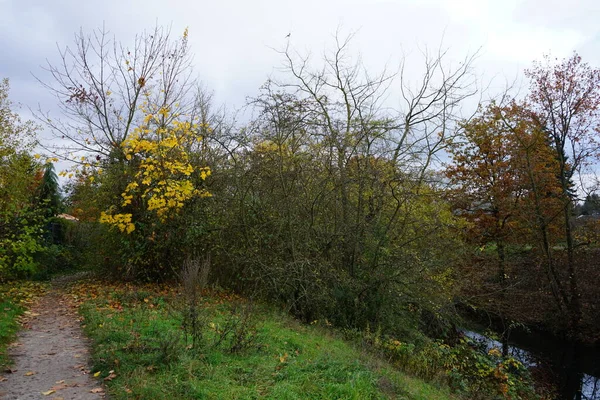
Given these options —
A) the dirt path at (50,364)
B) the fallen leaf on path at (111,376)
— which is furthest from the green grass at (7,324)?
the fallen leaf on path at (111,376)

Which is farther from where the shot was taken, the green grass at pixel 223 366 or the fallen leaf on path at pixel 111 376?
the fallen leaf on path at pixel 111 376

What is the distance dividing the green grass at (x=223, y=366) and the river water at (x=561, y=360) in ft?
25.6

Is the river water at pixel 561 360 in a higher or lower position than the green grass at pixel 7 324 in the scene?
lower

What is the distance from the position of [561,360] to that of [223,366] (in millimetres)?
14381

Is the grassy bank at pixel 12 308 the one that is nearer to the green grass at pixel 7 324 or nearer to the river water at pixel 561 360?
the green grass at pixel 7 324

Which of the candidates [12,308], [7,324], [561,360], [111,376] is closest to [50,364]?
[111,376]

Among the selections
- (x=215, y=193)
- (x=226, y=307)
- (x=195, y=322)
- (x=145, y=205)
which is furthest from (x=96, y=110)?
(x=195, y=322)

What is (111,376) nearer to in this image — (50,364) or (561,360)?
(50,364)

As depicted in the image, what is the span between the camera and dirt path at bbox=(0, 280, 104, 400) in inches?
180

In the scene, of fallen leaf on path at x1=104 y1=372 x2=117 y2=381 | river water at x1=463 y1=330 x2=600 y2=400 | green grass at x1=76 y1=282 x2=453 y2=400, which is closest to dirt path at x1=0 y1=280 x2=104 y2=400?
fallen leaf on path at x1=104 y1=372 x2=117 y2=381

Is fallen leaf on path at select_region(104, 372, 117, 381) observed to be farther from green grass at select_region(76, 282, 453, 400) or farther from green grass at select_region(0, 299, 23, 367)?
green grass at select_region(0, 299, 23, 367)

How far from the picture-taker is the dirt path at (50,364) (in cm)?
458

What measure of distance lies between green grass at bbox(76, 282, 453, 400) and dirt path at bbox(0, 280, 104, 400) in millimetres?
207

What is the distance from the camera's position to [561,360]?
48.9 feet
